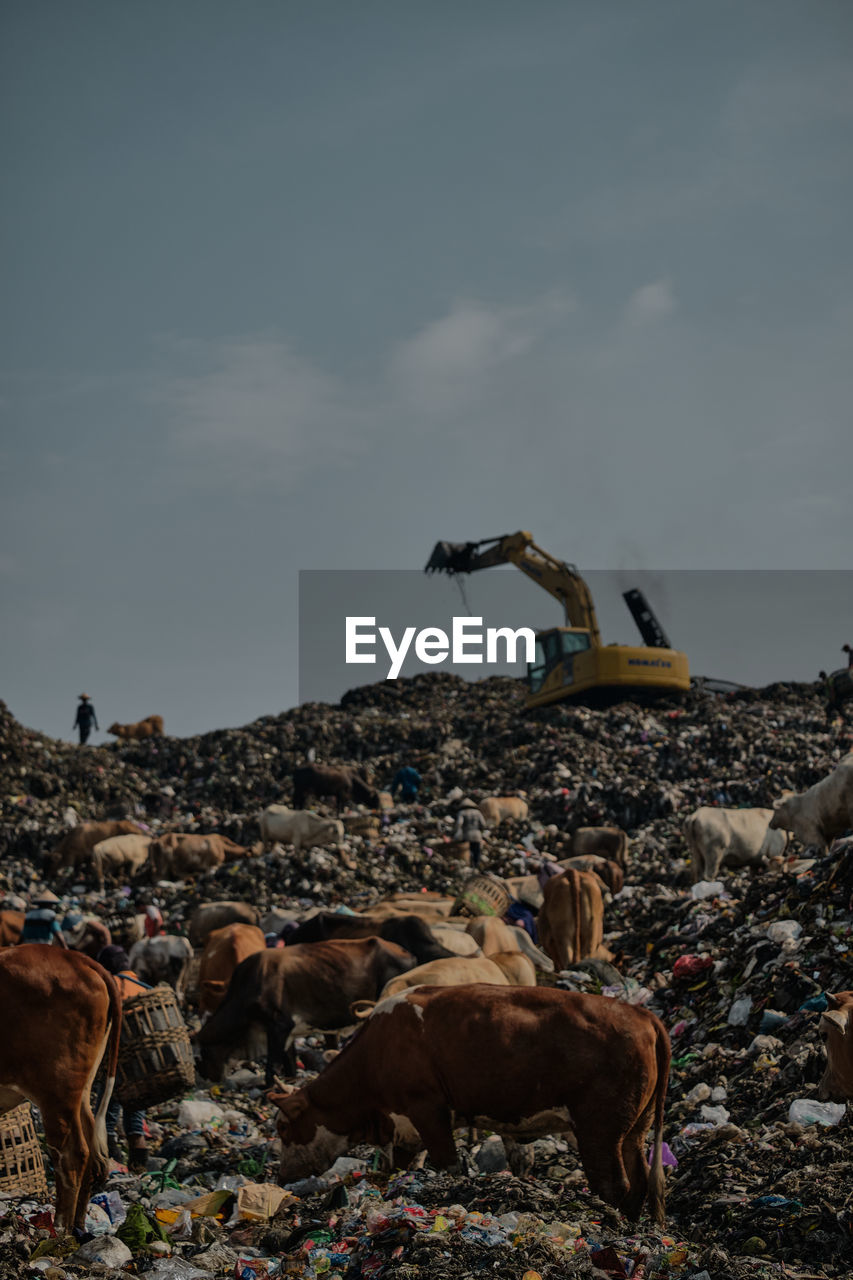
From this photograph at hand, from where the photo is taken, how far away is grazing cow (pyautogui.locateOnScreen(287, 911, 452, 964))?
1291cm

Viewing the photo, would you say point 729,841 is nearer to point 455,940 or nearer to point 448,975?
point 455,940

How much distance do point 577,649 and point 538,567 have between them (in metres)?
3.37

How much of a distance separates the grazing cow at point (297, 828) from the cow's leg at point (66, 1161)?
53.6 feet

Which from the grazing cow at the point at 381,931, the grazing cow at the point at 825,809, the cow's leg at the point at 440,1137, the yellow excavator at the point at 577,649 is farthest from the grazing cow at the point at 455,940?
the yellow excavator at the point at 577,649

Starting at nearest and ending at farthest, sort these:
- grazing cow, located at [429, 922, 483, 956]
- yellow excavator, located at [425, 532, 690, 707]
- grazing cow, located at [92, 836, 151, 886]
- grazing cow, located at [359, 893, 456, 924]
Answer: grazing cow, located at [429, 922, 483, 956] < grazing cow, located at [359, 893, 456, 924] < grazing cow, located at [92, 836, 151, 886] < yellow excavator, located at [425, 532, 690, 707]

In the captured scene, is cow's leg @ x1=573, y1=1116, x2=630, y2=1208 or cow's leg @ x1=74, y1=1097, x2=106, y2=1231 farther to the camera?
cow's leg @ x1=573, y1=1116, x2=630, y2=1208

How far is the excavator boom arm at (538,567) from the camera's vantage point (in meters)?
34.7

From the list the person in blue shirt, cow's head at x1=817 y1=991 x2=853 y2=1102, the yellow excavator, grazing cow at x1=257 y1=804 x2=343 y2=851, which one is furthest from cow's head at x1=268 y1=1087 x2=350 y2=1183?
the yellow excavator

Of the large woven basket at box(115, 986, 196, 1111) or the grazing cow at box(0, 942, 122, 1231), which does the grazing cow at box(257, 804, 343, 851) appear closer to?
the large woven basket at box(115, 986, 196, 1111)

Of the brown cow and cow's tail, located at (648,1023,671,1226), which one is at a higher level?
the brown cow

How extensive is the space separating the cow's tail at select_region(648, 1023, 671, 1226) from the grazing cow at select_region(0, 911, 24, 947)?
981cm

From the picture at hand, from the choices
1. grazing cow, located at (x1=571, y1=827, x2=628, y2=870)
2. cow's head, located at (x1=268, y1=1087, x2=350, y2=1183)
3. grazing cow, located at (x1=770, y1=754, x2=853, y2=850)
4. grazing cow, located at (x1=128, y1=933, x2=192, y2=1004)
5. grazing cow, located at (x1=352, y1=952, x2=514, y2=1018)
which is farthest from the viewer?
grazing cow, located at (x1=571, y1=827, x2=628, y2=870)

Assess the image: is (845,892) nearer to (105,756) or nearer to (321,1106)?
(321,1106)

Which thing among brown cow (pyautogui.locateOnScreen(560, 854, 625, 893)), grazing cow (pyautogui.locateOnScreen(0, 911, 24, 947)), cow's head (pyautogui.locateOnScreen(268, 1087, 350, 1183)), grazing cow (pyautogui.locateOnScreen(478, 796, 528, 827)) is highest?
grazing cow (pyautogui.locateOnScreen(478, 796, 528, 827))
